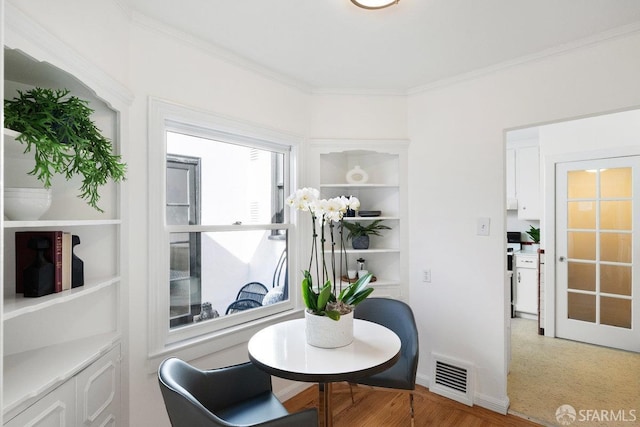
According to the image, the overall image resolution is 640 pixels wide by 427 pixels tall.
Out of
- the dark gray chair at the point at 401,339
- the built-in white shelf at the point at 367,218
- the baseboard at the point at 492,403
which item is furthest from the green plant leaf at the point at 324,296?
the baseboard at the point at 492,403

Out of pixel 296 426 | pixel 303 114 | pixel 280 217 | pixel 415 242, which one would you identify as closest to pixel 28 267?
pixel 296 426

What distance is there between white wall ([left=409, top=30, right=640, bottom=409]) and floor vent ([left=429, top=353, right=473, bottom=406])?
0.06 meters

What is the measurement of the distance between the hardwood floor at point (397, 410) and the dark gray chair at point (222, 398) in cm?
85

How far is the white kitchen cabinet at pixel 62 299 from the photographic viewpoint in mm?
1157

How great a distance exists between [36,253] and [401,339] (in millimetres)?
2059

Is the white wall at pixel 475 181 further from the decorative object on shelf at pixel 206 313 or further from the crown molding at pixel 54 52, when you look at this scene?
the crown molding at pixel 54 52

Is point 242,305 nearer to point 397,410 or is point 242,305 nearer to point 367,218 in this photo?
point 367,218

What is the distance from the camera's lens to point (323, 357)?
1.55 meters

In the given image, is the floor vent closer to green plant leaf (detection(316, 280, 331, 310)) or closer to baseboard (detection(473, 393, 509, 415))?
baseboard (detection(473, 393, 509, 415))

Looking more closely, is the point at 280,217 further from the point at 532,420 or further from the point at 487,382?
the point at 532,420

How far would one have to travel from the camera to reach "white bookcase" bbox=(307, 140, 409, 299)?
9.47ft

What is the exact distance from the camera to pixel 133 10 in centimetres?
179

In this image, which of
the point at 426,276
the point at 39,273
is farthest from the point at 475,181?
the point at 39,273

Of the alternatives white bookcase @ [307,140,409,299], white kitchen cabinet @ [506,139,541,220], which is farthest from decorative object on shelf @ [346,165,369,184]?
white kitchen cabinet @ [506,139,541,220]
